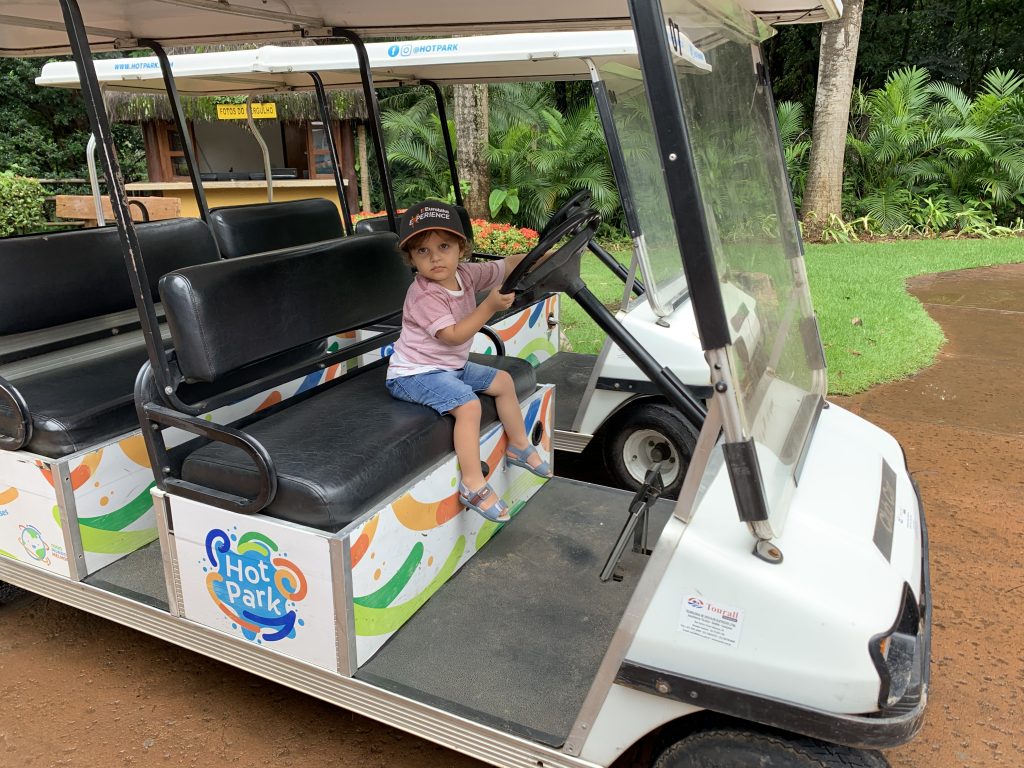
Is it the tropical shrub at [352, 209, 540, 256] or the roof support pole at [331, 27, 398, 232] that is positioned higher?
the roof support pole at [331, 27, 398, 232]

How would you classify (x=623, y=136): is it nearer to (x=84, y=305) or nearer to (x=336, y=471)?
(x=336, y=471)

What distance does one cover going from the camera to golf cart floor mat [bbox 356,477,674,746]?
6.43 ft

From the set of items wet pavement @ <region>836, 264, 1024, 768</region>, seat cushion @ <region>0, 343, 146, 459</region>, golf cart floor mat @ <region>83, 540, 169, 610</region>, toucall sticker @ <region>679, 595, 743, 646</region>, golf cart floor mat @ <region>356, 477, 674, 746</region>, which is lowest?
wet pavement @ <region>836, 264, 1024, 768</region>

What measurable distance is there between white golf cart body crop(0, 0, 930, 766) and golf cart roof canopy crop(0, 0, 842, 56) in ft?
0.13

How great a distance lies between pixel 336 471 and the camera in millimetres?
2182

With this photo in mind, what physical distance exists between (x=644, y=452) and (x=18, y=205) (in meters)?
12.1

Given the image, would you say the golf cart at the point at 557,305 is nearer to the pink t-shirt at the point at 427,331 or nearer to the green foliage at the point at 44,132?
the pink t-shirt at the point at 427,331

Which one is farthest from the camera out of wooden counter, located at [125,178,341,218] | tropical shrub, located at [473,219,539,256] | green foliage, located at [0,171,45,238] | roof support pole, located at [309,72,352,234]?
green foliage, located at [0,171,45,238]

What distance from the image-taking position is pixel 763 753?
1.64m

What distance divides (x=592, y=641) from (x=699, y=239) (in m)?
1.20

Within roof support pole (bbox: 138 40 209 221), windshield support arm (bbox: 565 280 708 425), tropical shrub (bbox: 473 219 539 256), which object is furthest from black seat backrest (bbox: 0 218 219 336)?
tropical shrub (bbox: 473 219 539 256)

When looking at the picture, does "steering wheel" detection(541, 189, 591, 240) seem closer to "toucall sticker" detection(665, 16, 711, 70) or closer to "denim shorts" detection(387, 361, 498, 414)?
"denim shorts" detection(387, 361, 498, 414)

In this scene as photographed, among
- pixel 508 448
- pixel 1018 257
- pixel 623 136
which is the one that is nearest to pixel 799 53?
pixel 1018 257

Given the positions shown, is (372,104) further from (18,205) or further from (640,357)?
(18,205)
